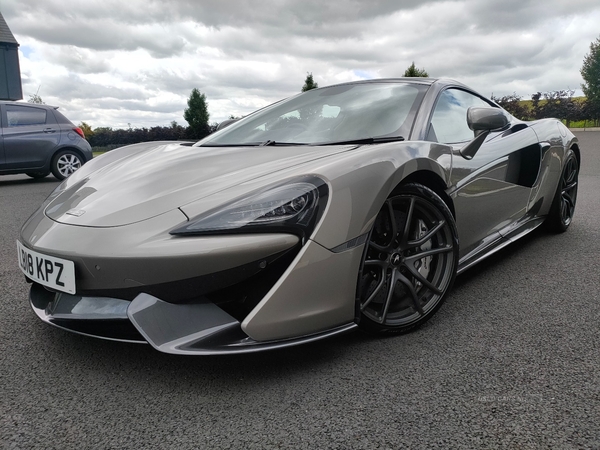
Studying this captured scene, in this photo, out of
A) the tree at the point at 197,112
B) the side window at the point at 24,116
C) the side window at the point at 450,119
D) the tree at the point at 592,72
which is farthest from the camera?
the tree at the point at 592,72

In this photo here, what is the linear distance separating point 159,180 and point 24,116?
7.27 meters

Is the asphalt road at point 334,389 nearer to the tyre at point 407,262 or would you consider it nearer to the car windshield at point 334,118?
the tyre at point 407,262

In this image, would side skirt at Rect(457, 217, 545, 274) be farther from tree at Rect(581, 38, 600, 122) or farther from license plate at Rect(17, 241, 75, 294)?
tree at Rect(581, 38, 600, 122)

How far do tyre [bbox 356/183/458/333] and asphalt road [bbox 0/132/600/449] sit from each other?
0.10 m

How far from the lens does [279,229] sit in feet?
5.07

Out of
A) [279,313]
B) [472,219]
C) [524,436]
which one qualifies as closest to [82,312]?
[279,313]

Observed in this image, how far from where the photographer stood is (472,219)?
7.95ft

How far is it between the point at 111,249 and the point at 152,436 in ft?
1.84

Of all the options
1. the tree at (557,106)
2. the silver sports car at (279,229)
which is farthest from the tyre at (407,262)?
the tree at (557,106)

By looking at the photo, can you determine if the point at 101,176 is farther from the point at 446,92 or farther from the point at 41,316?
the point at 446,92

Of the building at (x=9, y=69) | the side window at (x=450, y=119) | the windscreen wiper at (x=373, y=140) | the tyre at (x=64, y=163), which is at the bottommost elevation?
the tyre at (x=64, y=163)

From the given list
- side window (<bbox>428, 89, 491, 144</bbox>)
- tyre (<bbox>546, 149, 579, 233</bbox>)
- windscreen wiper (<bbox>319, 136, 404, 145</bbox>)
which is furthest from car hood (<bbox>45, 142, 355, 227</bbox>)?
tyre (<bbox>546, 149, 579, 233</bbox>)

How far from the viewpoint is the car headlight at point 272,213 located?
154cm

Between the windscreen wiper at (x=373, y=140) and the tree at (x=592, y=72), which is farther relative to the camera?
the tree at (x=592, y=72)
